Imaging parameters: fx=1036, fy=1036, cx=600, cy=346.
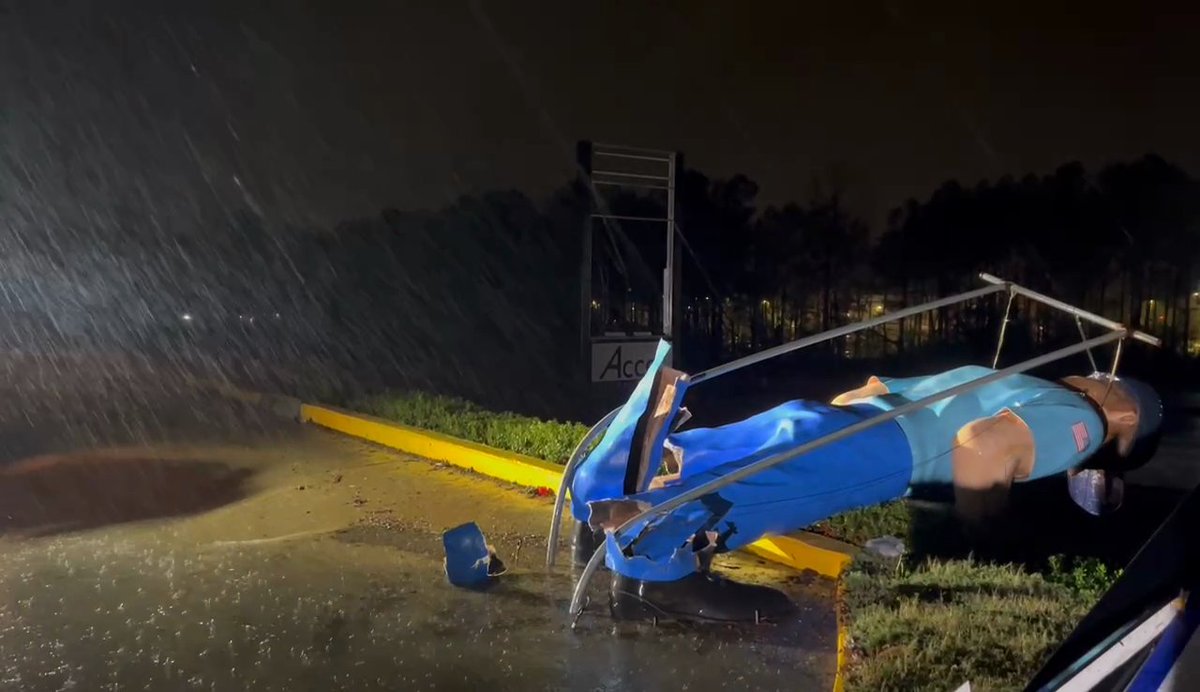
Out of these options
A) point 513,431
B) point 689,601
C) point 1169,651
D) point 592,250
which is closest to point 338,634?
point 689,601

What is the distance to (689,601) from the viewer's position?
4.76m

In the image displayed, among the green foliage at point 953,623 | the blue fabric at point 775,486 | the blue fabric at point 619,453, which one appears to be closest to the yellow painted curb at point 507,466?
the green foliage at point 953,623

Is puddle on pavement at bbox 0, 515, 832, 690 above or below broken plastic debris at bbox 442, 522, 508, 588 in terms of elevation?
below

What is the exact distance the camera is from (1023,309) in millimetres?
16672

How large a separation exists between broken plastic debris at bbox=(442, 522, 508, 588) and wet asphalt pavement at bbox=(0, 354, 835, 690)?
0.09 meters

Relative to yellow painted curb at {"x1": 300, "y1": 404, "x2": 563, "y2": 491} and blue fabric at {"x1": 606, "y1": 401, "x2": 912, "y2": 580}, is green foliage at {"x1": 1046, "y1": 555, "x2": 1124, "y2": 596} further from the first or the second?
yellow painted curb at {"x1": 300, "y1": 404, "x2": 563, "y2": 491}

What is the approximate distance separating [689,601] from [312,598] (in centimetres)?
203

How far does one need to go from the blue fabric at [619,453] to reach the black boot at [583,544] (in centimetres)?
77

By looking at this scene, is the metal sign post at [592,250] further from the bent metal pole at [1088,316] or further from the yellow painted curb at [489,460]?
the bent metal pole at [1088,316]

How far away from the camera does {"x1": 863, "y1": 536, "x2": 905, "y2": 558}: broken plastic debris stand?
529cm

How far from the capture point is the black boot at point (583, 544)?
17.2 ft

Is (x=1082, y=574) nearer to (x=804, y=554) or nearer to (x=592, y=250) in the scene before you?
(x=804, y=554)

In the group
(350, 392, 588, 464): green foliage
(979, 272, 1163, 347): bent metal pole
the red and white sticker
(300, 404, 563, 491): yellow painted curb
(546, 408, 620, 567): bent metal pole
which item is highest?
(979, 272, 1163, 347): bent metal pole

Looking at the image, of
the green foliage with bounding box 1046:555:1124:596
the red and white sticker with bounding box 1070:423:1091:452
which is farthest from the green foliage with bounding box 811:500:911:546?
the red and white sticker with bounding box 1070:423:1091:452
